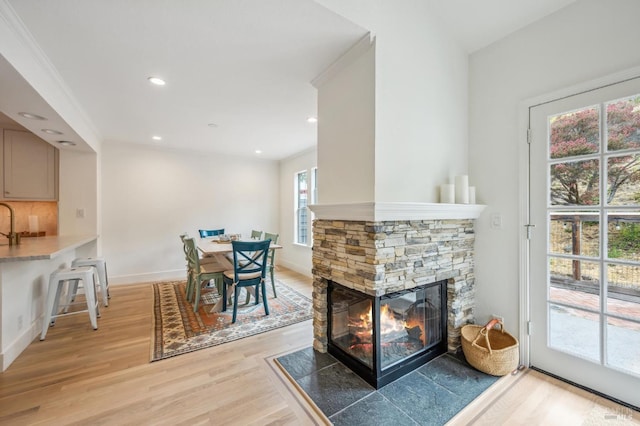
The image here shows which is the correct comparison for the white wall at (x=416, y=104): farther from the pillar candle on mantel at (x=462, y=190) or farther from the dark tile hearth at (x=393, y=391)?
the dark tile hearth at (x=393, y=391)

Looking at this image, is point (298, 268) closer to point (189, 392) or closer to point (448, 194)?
point (189, 392)

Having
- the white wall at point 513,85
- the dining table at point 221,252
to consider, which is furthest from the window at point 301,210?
the white wall at point 513,85

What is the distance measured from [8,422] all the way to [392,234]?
8.84ft

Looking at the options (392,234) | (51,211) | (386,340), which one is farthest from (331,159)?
Answer: (51,211)

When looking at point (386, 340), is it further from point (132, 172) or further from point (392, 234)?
point (132, 172)

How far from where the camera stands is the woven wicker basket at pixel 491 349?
1993 mm

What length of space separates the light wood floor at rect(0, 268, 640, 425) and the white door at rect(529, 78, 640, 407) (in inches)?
9.2

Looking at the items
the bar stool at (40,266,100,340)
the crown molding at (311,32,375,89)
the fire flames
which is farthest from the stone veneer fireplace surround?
the bar stool at (40,266,100,340)

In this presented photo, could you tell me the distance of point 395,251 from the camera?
1911 millimetres

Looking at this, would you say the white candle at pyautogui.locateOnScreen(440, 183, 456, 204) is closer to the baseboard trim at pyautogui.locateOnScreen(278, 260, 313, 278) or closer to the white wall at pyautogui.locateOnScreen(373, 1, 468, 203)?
the white wall at pyautogui.locateOnScreen(373, 1, 468, 203)

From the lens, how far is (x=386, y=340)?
2.00 metres

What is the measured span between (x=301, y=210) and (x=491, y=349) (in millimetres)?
4127

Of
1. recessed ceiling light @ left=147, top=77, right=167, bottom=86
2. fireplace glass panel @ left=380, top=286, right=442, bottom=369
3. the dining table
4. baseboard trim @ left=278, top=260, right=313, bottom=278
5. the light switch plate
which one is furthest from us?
baseboard trim @ left=278, top=260, right=313, bottom=278

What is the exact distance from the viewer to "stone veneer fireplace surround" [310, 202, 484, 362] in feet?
6.02
